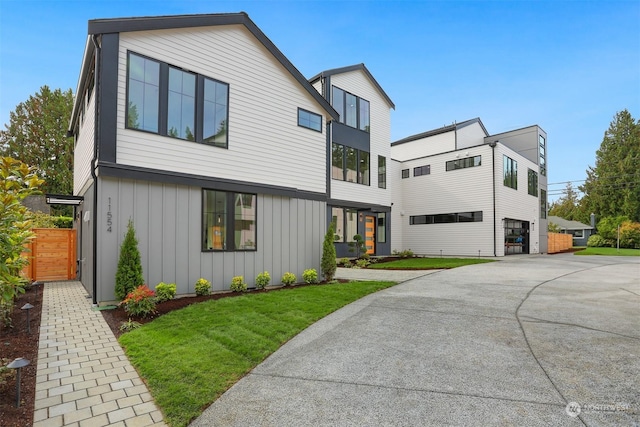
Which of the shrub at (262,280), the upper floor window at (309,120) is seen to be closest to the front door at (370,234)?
the upper floor window at (309,120)

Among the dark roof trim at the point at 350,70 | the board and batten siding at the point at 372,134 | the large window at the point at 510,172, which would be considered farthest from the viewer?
the large window at the point at 510,172

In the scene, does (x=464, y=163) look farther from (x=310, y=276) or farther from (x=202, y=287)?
(x=202, y=287)

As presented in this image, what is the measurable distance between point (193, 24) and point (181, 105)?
2.06 m

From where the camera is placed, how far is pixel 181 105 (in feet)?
25.9

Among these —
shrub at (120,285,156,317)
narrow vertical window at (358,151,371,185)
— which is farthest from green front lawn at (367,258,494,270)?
shrub at (120,285,156,317)

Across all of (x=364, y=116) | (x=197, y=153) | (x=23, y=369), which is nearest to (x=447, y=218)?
(x=364, y=116)

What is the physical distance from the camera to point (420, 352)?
4258mm

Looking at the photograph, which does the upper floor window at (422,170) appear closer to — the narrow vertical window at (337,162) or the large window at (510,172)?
the large window at (510,172)

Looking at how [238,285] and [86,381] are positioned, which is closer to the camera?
[86,381]

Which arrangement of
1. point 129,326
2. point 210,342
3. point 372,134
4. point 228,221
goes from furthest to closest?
1. point 372,134
2. point 228,221
3. point 129,326
4. point 210,342

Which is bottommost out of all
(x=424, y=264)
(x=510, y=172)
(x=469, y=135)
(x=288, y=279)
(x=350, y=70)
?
(x=424, y=264)

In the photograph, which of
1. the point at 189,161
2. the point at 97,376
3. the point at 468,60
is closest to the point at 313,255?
the point at 189,161

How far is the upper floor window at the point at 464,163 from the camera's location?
20.1m

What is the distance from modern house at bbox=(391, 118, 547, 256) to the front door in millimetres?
2510
